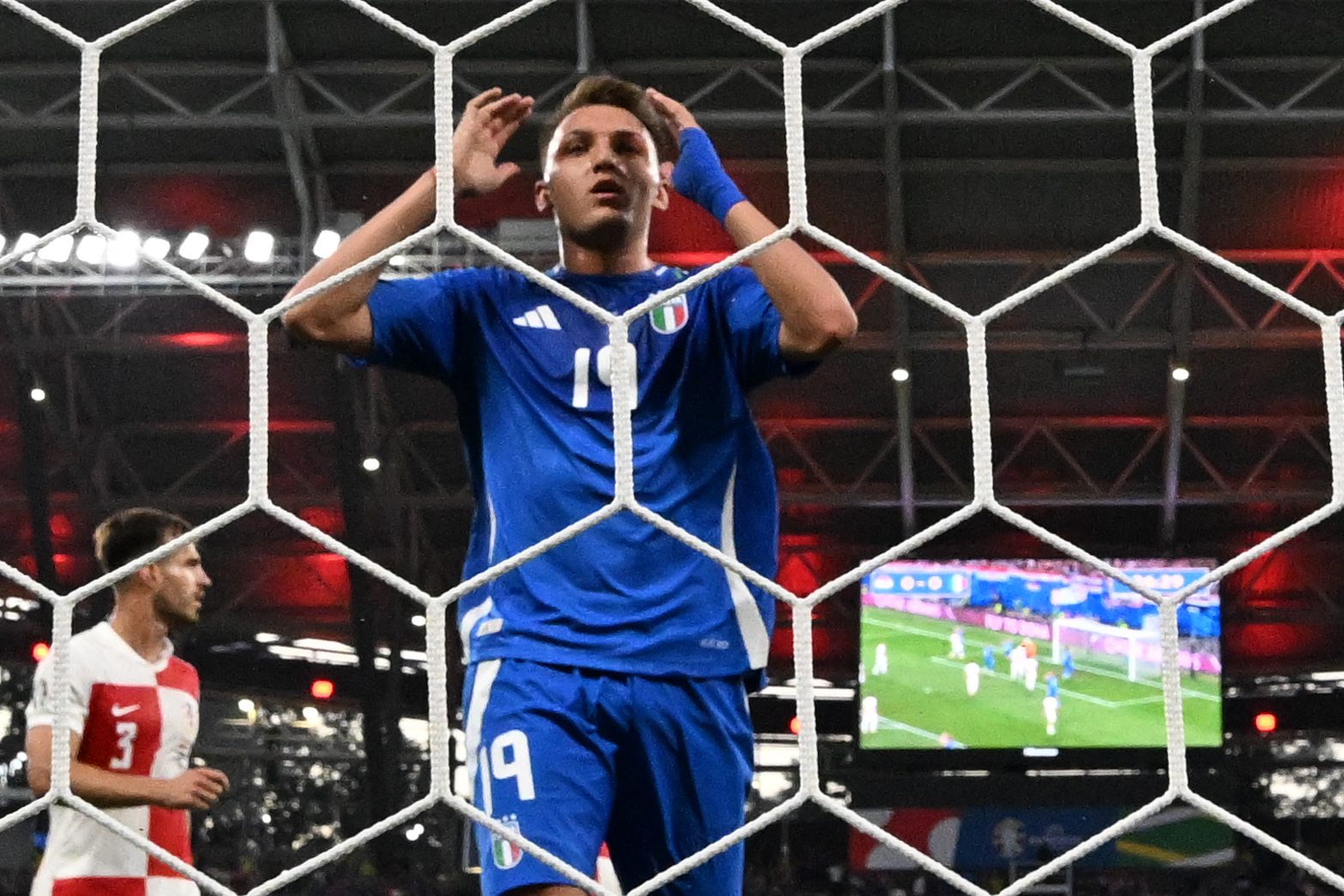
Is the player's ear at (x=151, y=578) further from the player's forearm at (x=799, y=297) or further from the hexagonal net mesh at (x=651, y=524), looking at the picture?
the player's forearm at (x=799, y=297)

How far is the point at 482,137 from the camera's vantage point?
2.97 ft

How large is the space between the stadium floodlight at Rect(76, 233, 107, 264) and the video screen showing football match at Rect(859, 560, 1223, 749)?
234 cm

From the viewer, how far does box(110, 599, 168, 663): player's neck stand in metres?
1.31

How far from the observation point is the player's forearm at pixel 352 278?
0.84m

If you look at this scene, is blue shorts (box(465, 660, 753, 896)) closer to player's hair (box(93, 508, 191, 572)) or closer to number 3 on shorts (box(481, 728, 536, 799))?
number 3 on shorts (box(481, 728, 536, 799))

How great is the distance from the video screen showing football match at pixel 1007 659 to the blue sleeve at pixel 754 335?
4.49 meters

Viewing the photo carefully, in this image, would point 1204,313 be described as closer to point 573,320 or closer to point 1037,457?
point 1037,457

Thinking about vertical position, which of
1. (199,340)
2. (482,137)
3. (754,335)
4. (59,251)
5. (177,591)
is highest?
(59,251)

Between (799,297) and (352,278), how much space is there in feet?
0.69

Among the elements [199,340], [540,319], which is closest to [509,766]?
[540,319]

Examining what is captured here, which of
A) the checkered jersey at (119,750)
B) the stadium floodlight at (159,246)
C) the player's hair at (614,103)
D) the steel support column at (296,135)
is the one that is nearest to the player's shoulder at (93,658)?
the checkered jersey at (119,750)

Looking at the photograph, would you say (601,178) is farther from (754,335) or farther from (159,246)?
(159,246)

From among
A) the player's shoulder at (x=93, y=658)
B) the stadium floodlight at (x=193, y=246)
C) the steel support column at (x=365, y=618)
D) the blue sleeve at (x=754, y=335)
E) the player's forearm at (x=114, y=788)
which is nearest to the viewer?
the blue sleeve at (x=754, y=335)

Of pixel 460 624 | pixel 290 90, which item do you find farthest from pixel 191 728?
pixel 290 90
